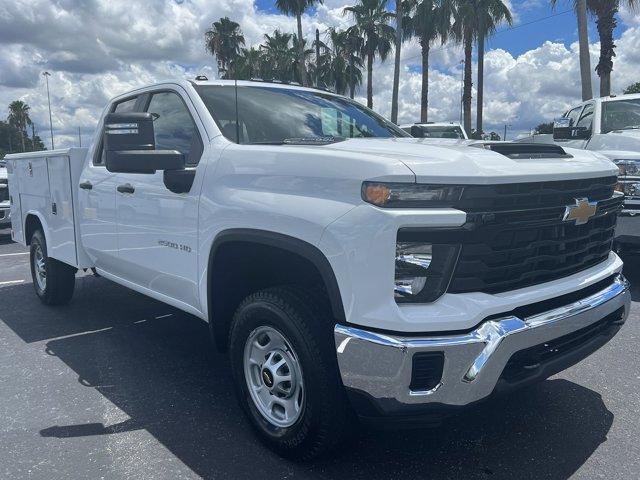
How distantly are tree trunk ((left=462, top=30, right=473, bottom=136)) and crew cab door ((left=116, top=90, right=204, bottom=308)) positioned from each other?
2564cm

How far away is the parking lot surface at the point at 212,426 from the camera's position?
2.88 metres

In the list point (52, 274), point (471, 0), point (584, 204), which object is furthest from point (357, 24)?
point (584, 204)

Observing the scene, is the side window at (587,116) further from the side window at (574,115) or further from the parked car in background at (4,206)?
the parked car in background at (4,206)

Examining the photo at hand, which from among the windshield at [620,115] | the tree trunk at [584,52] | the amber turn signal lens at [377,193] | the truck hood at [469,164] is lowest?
the amber turn signal lens at [377,193]

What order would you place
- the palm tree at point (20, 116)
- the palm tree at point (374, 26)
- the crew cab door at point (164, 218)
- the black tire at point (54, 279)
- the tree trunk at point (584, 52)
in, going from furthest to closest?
the palm tree at point (20, 116)
the palm tree at point (374, 26)
the tree trunk at point (584, 52)
the black tire at point (54, 279)
the crew cab door at point (164, 218)

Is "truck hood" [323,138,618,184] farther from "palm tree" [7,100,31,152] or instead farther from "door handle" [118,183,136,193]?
"palm tree" [7,100,31,152]

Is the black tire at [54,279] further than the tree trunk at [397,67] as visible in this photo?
No

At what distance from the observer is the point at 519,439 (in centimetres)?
312

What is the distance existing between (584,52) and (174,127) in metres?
13.8

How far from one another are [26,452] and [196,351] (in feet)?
5.38

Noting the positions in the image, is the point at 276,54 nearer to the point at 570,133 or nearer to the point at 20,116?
the point at 570,133

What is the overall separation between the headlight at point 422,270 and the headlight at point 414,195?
6.4 inches

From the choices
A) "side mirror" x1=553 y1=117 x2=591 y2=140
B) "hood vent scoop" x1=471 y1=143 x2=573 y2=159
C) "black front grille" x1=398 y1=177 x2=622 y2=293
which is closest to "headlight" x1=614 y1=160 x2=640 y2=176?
"side mirror" x1=553 y1=117 x2=591 y2=140

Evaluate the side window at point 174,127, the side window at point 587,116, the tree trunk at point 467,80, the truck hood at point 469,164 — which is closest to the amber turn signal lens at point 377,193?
the truck hood at point 469,164
